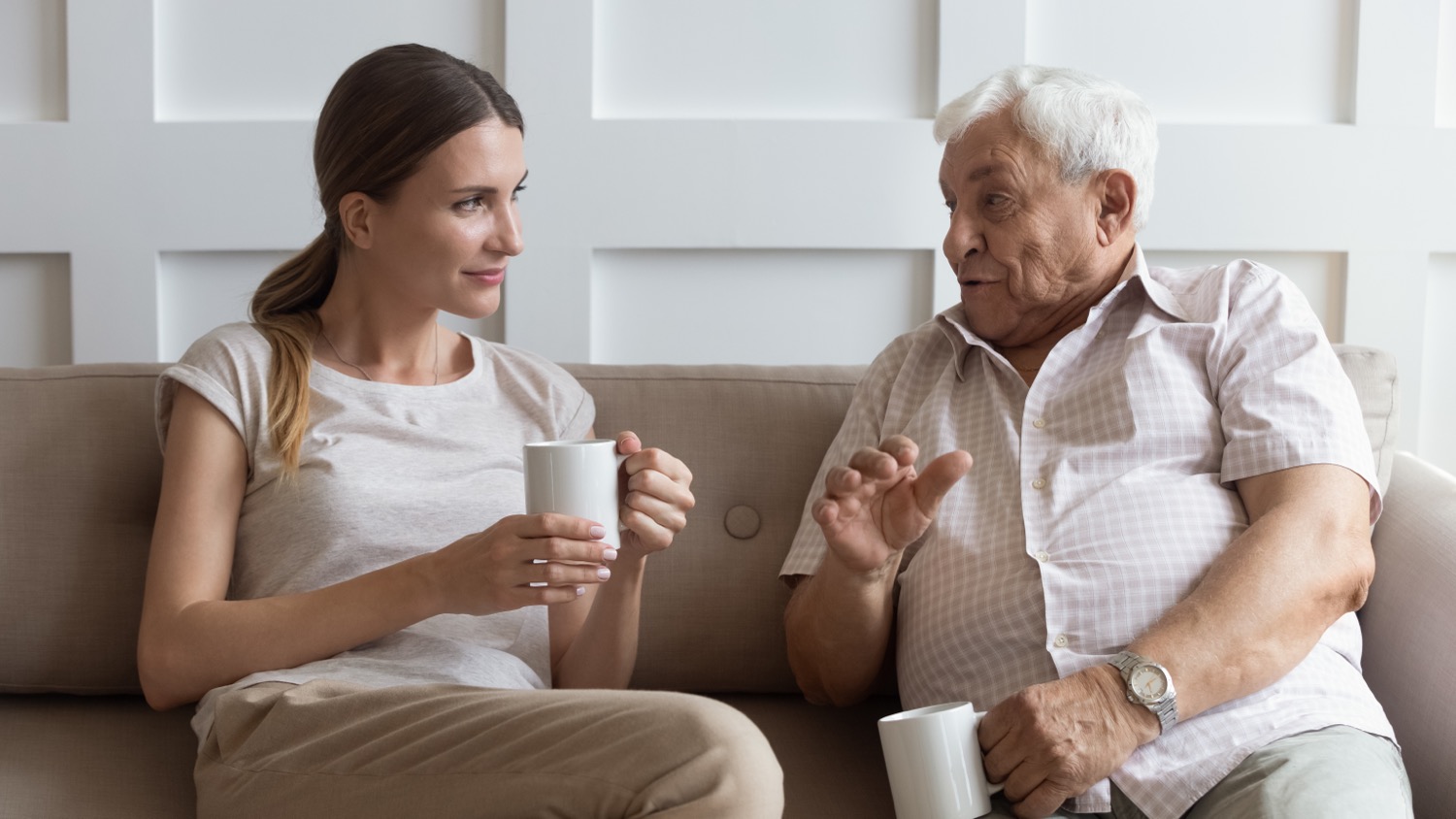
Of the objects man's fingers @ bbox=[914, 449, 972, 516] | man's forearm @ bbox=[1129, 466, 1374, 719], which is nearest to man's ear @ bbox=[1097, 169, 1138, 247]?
man's forearm @ bbox=[1129, 466, 1374, 719]

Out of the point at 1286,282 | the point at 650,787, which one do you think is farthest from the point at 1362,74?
the point at 650,787

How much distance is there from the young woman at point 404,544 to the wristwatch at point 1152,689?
15.2 inches

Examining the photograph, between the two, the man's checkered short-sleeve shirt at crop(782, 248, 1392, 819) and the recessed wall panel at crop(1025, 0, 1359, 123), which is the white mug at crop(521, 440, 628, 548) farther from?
the recessed wall panel at crop(1025, 0, 1359, 123)

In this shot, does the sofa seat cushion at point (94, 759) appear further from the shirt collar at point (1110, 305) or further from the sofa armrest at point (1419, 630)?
the sofa armrest at point (1419, 630)

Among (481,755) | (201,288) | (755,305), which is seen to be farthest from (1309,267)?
(201,288)

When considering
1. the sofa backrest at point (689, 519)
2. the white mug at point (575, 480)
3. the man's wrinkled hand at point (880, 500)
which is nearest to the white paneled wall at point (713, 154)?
the sofa backrest at point (689, 519)

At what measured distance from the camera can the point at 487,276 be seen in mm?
1504

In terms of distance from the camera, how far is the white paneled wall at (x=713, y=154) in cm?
196

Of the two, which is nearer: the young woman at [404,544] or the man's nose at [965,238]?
the young woman at [404,544]

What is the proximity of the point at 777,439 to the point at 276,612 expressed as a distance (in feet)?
2.31

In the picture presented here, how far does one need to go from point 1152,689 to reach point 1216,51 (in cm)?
127

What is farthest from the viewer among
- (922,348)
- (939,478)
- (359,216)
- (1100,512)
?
(922,348)

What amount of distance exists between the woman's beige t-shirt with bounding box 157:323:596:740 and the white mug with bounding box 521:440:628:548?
1.03 ft

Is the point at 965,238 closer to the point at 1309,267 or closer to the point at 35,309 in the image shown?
the point at 1309,267
